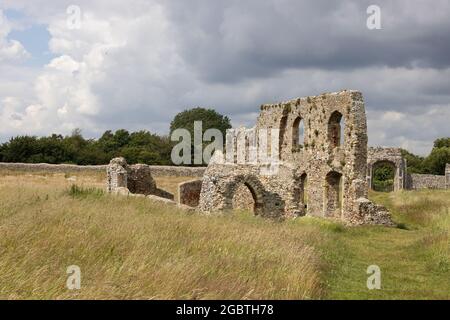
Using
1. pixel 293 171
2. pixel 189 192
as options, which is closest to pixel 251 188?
pixel 293 171

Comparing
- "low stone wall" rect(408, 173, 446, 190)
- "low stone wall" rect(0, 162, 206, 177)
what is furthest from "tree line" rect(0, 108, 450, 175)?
"low stone wall" rect(408, 173, 446, 190)

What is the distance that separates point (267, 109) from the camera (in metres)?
32.8

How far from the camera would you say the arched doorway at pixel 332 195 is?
27.5m

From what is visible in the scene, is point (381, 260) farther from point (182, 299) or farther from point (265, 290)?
point (182, 299)

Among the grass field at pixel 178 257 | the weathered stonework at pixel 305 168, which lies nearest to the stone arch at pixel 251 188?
the weathered stonework at pixel 305 168

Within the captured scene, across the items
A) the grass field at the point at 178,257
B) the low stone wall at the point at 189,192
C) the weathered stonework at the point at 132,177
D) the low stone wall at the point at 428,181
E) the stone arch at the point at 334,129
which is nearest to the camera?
the grass field at the point at 178,257

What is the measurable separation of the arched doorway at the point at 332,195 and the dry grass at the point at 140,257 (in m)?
14.4

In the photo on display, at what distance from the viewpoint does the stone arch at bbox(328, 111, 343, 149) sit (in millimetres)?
27359

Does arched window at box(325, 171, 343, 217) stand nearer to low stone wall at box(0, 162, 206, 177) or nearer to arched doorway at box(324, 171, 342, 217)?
arched doorway at box(324, 171, 342, 217)

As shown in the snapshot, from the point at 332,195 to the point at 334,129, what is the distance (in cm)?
340

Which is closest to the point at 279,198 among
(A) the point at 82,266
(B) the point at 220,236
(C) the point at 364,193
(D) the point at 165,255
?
(C) the point at 364,193

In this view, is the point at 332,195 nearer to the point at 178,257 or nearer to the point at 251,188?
the point at 251,188

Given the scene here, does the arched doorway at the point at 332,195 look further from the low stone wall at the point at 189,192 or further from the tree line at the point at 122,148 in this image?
the tree line at the point at 122,148

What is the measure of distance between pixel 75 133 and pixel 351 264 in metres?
71.4
